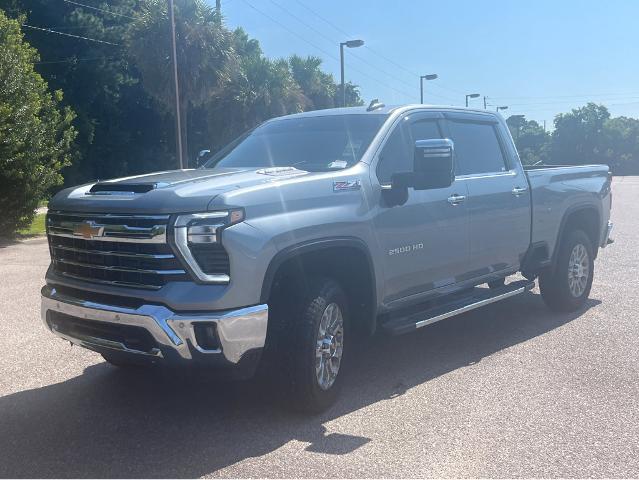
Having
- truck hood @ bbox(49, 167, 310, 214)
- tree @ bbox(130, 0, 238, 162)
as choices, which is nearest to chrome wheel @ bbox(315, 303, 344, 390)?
truck hood @ bbox(49, 167, 310, 214)

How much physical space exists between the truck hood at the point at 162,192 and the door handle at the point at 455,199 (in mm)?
1467

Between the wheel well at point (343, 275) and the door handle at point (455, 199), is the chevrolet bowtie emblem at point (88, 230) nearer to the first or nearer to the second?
the wheel well at point (343, 275)

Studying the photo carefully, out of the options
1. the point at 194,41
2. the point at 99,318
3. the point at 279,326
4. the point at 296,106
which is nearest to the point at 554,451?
the point at 279,326

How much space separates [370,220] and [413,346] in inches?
77.6

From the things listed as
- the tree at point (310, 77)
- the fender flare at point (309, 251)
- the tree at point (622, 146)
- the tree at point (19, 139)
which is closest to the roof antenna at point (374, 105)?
the fender flare at point (309, 251)

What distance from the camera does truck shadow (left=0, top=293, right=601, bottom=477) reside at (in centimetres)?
405

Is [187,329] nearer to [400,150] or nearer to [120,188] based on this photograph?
[120,188]

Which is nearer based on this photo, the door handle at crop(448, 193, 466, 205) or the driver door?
the driver door

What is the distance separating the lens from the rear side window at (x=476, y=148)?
6.37 metres

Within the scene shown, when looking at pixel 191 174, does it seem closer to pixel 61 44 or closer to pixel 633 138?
pixel 61 44

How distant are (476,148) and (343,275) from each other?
2.32m

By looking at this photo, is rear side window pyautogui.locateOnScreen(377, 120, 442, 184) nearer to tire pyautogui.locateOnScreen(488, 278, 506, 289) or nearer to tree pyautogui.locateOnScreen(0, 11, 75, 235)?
tire pyautogui.locateOnScreen(488, 278, 506, 289)

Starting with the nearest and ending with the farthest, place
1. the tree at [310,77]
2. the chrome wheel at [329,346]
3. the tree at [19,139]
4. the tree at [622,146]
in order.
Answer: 1. the chrome wheel at [329,346]
2. the tree at [19,139]
3. the tree at [310,77]
4. the tree at [622,146]

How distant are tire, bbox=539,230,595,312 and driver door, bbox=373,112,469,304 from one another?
193 centimetres
